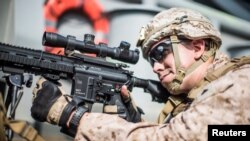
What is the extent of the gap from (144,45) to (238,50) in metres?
3.47

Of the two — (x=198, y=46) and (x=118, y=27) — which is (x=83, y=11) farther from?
(x=198, y=46)

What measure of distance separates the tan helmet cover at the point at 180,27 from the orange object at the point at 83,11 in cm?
146

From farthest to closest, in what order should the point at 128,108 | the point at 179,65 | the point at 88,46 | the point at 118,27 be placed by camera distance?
the point at 118,27 < the point at 128,108 < the point at 88,46 < the point at 179,65

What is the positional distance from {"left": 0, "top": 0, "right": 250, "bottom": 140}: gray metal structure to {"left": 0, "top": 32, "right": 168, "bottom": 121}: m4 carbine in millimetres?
921

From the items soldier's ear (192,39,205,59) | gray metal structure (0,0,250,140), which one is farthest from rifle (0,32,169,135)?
gray metal structure (0,0,250,140)

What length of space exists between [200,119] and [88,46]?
0.85 metres

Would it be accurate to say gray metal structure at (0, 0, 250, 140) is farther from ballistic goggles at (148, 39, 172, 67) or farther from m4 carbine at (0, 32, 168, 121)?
ballistic goggles at (148, 39, 172, 67)

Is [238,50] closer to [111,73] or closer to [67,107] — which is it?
[111,73]

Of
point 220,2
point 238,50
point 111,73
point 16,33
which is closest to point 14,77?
point 111,73

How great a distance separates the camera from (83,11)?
3.20m

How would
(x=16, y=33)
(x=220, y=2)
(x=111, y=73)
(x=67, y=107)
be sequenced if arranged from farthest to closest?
1. (x=220, y=2)
2. (x=16, y=33)
3. (x=111, y=73)
4. (x=67, y=107)

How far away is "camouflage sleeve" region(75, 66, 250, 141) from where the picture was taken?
3.44ft

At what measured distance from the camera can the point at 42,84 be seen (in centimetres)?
143
